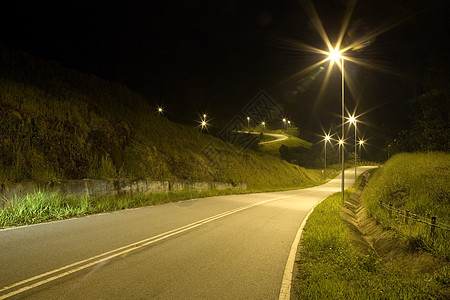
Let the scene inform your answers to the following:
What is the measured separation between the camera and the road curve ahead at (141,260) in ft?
12.8

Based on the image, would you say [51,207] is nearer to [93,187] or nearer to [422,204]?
[93,187]

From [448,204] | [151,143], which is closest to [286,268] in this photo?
[448,204]

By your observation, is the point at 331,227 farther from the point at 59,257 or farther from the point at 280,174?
the point at 280,174

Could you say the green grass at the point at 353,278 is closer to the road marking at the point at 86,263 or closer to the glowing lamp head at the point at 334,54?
the road marking at the point at 86,263

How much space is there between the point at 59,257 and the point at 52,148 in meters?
9.00

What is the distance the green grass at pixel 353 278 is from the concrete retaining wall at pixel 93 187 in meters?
9.18

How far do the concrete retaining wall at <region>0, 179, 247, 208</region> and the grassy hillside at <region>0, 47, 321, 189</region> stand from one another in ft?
1.74

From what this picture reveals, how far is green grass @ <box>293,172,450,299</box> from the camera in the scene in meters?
3.87

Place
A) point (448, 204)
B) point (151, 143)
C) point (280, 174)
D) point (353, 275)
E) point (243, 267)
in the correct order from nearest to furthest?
point (353, 275), point (243, 267), point (448, 204), point (151, 143), point (280, 174)

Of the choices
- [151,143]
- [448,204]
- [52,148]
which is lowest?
[448,204]

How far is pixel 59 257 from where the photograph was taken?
5125 millimetres

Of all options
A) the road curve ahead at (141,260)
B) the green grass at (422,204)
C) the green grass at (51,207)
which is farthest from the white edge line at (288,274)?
the green grass at (51,207)

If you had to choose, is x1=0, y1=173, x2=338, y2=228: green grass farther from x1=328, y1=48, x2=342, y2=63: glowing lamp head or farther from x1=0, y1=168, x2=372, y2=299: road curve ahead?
x1=328, y1=48, x2=342, y2=63: glowing lamp head

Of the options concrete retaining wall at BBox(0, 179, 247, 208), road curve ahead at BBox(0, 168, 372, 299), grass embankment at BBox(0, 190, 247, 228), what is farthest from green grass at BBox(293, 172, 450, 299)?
concrete retaining wall at BBox(0, 179, 247, 208)
